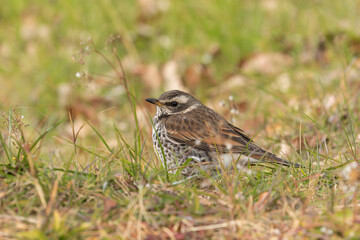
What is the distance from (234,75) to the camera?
32.2 ft

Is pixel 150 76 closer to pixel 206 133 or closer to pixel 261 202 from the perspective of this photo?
pixel 206 133

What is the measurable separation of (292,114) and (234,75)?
2949mm

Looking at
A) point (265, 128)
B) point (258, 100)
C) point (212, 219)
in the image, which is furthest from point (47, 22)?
point (212, 219)

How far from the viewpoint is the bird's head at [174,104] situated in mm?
6516

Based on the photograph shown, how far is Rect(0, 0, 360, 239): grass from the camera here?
3582 mm

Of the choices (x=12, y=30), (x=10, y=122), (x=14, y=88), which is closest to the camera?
(x=10, y=122)

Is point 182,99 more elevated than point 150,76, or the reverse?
point 150,76

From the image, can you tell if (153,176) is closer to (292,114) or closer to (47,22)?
(292,114)

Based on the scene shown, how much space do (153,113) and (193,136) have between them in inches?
121

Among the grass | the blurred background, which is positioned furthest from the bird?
the blurred background

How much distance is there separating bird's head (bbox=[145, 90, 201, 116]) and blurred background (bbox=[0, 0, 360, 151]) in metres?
1.66

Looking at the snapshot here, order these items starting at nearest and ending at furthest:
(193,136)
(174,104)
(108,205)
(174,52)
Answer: (108,205), (193,136), (174,104), (174,52)

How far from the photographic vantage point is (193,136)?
5957 mm

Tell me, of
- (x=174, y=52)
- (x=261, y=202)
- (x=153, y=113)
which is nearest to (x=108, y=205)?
(x=261, y=202)
